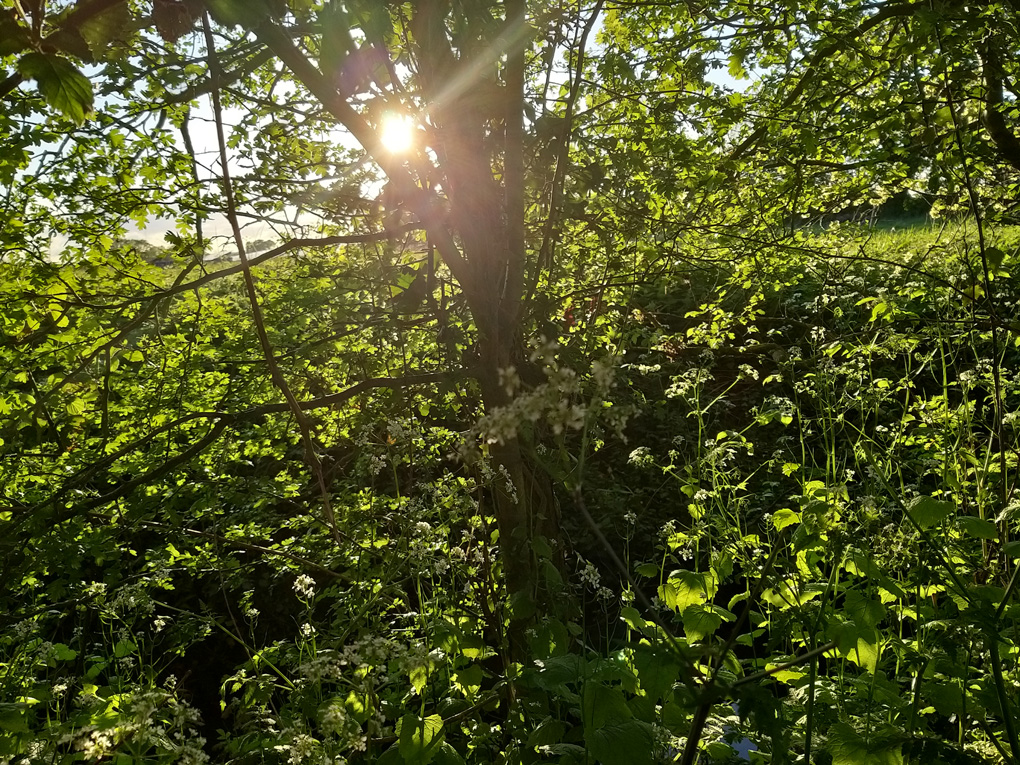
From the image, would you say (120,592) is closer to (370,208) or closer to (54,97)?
(370,208)

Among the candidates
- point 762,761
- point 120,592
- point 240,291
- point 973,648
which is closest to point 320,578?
point 240,291

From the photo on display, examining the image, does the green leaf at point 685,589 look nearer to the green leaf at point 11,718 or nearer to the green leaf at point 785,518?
the green leaf at point 785,518

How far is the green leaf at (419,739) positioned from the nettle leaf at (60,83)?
1.38 meters

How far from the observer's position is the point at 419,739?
1.59m

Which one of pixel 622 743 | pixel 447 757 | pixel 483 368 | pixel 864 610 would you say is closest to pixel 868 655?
pixel 864 610

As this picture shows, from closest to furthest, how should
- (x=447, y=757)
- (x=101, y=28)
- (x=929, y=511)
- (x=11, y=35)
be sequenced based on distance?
(x=11, y=35) < (x=101, y=28) < (x=447, y=757) < (x=929, y=511)

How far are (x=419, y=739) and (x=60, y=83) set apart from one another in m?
1.45

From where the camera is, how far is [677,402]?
20.6 ft

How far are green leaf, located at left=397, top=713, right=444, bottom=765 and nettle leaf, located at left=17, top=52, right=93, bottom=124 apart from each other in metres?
1.38

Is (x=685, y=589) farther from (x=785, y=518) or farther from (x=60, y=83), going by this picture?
(x=60, y=83)

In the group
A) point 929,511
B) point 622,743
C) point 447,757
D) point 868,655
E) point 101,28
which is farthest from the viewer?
point 868,655

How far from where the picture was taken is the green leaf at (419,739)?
1.55 m

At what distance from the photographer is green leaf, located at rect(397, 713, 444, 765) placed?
155cm

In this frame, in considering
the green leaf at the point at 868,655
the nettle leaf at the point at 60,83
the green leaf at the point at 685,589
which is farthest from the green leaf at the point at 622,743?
the nettle leaf at the point at 60,83
